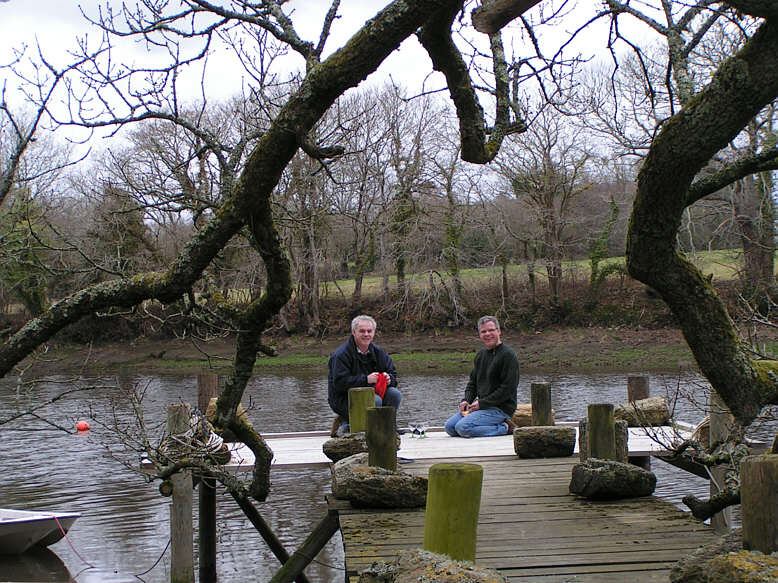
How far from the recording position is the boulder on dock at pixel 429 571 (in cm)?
410

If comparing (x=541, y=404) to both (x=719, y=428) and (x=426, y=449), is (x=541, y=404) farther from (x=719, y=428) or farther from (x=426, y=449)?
(x=719, y=428)

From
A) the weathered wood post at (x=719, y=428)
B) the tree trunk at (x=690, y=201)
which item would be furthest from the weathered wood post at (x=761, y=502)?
the weathered wood post at (x=719, y=428)

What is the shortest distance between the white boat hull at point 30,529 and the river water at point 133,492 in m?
0.22

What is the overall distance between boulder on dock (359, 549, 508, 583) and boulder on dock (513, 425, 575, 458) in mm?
4933

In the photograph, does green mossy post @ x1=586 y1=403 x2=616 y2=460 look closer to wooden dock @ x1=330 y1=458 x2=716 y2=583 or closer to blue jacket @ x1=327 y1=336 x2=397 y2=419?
wooden dock @ x1=330 y1=458 x2=716 y2=583

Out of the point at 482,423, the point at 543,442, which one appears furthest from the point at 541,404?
the point at 543,442

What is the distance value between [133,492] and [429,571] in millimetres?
11138

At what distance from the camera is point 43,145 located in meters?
33.1

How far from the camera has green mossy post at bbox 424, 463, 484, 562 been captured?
4.69 meters

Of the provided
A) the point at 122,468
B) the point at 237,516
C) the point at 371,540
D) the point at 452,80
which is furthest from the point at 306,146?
the point at 122,468

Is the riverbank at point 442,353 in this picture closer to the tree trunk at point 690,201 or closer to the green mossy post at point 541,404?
the green mossy post at point 541,404

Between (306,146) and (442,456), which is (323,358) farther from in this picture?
(306,146)

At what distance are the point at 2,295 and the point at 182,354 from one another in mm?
8684

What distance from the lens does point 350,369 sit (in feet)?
33.4
